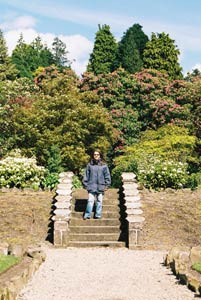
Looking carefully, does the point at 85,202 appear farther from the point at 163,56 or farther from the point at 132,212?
the point at 163,56

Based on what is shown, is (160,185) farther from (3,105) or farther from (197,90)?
(197,90)

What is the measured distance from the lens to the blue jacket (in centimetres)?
1569

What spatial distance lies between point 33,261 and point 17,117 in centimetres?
1727

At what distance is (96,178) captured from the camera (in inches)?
621

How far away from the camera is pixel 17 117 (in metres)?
27.4

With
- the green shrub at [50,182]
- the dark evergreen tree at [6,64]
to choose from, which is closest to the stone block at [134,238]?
the green shrub at [50,182]

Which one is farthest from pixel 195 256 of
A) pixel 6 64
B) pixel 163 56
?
pixel 6 64

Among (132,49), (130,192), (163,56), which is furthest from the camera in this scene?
(132,49)

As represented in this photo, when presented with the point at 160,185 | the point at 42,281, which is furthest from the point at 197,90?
the point at 42,281

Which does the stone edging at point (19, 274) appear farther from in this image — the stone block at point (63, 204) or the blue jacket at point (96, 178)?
the blue jacket at point (96, 178)

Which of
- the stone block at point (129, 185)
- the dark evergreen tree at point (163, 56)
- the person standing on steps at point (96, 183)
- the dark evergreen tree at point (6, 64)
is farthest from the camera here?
the dark evergreen tree at point (6, 64)

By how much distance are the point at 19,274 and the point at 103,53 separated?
38.7 meters

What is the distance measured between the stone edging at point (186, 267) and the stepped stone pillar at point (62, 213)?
3677 mm

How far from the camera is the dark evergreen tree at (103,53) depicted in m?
45.8
